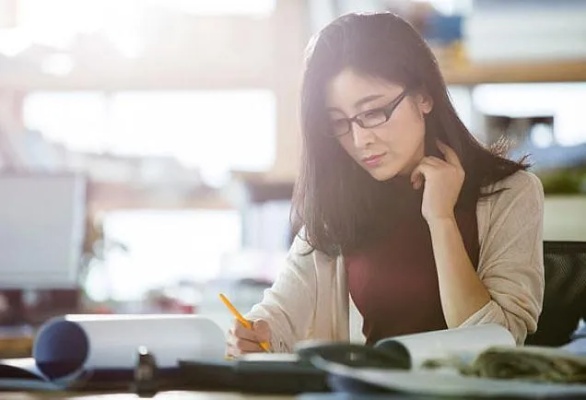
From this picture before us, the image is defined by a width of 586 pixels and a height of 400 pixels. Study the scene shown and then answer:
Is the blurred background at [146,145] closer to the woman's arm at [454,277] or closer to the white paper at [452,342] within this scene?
the woman's arm at [454,277]

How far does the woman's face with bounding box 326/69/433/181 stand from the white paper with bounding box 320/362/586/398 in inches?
21.4

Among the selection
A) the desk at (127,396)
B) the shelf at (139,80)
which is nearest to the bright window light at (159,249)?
the shelf at (139,80)

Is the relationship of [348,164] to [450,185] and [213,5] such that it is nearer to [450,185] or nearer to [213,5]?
[450,185]

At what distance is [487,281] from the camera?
48.7 inches

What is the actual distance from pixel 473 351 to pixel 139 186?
255cm

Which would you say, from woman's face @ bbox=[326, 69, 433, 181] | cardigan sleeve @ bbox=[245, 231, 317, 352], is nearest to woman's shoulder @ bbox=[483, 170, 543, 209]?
woman's face @ bbox=[326, 69, 433, 181]

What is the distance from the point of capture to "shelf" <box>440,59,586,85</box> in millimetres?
2771

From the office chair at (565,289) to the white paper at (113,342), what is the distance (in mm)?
690

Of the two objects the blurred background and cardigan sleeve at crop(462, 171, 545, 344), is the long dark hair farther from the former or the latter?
the blurred background

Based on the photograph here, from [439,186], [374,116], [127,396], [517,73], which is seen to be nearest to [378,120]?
[374,116]

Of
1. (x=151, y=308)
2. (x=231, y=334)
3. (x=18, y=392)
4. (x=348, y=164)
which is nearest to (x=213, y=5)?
(x=151, y=308)

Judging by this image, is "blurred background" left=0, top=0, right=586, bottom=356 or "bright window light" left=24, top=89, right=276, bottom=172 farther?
"bright window light" left=24, top=89, right=276, bottom=172

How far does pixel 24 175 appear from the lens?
10.1ft

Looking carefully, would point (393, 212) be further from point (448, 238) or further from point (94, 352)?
point (94, 352)
